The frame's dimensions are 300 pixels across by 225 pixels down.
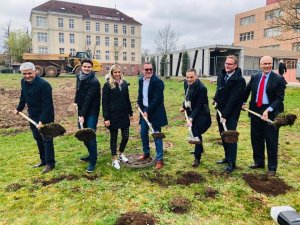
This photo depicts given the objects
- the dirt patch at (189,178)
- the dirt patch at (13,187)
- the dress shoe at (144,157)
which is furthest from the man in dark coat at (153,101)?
the dirt patch at (13,187)

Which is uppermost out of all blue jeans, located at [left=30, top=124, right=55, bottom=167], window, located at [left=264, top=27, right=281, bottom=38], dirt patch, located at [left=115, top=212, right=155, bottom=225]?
window, located at [left=264, top=27, right=281, bottom=38]

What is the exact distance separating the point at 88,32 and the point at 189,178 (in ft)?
199

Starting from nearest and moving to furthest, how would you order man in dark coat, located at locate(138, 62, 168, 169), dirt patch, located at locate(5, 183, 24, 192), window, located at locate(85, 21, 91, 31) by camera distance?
dirt patch, located at locate(5, 183, 24, 192) < man in dark coat, located at locate(138, 62, 168, 169) < window, located at locate(85, 21, 91, 31)

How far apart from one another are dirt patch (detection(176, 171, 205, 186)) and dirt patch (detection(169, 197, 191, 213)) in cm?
57

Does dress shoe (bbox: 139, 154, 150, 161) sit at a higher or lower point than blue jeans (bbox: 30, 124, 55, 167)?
lower

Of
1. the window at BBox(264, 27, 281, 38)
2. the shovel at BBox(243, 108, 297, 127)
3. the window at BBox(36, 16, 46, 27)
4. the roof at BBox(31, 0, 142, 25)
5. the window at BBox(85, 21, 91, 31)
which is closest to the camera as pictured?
the shovel at BBox(243, 108, 297, 127)

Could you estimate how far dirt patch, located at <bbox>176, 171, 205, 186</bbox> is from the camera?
4.70 meters

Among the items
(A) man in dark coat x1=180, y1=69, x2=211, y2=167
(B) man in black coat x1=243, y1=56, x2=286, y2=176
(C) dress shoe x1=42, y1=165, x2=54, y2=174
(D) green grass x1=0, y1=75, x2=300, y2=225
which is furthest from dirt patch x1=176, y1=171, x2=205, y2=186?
(C) dress shoe x1=42, y1=165, x2=54, y2=174

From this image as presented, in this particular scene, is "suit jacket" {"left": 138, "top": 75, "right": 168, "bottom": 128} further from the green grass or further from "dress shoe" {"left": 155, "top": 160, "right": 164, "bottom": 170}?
the green grass

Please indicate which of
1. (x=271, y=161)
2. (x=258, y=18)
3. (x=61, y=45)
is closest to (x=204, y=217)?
(x=271, y=161)

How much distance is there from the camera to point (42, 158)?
5543 millimetres

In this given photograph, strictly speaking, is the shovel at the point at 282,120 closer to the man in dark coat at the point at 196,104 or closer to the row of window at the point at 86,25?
the man in dark coat at the point at 196,104

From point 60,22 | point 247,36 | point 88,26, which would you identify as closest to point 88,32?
point 88,26

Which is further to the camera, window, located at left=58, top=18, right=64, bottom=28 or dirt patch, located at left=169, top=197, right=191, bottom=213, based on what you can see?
window, located at left=58, top=18, right=64, bottom=28
